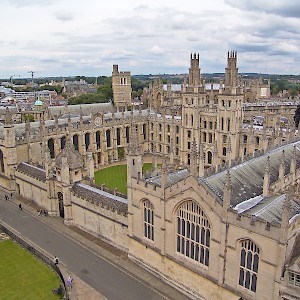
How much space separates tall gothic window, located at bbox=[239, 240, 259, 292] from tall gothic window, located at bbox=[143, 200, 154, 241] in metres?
7.75

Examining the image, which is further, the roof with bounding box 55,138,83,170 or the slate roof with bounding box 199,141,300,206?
the roof with bounding box 55,138,83,170

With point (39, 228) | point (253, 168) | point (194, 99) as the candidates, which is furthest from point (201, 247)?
point (194, 99)

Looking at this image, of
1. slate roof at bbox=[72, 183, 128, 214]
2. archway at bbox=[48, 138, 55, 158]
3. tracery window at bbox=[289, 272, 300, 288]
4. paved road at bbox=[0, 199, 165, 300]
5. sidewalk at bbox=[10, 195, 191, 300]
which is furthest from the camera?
archway at bbox=[48, 138, 55, 158]

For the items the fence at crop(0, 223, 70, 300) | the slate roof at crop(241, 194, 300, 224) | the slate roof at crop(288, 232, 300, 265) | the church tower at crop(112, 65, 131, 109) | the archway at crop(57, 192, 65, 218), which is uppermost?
the church tower at crop(112, 65, 131, 109)

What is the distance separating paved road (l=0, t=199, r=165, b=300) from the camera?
2392 cm

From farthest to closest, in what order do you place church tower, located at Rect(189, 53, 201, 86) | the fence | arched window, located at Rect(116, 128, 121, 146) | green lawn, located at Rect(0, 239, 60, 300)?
arched window, located at Rect(116, 128, 121, 146), church tower, located at Rect(189, 53, 201, 86), the fence, green lawn, located at Rect(0, 239, 60, 300)

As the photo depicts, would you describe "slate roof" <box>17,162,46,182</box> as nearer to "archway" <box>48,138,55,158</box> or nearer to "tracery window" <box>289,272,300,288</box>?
"archway" <box>48,138,55,158</box>

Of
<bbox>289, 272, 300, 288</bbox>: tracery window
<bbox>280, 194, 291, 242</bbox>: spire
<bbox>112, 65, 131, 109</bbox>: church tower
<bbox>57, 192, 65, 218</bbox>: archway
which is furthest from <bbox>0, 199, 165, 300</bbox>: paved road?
<bbox>112, 65, 131, 109</bbox>: church tower

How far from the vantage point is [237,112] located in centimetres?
4850

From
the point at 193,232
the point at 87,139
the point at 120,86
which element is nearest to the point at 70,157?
the point at 193,232

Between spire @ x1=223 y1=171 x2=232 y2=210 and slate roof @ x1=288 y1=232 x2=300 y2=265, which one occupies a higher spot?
spire @ x1=223 y1=171 x2=232 y2=210

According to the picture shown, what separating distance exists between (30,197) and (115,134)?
20572mm

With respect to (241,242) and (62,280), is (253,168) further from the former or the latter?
(62,280)

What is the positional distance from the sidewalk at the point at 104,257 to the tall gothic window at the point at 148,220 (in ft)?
9.73
